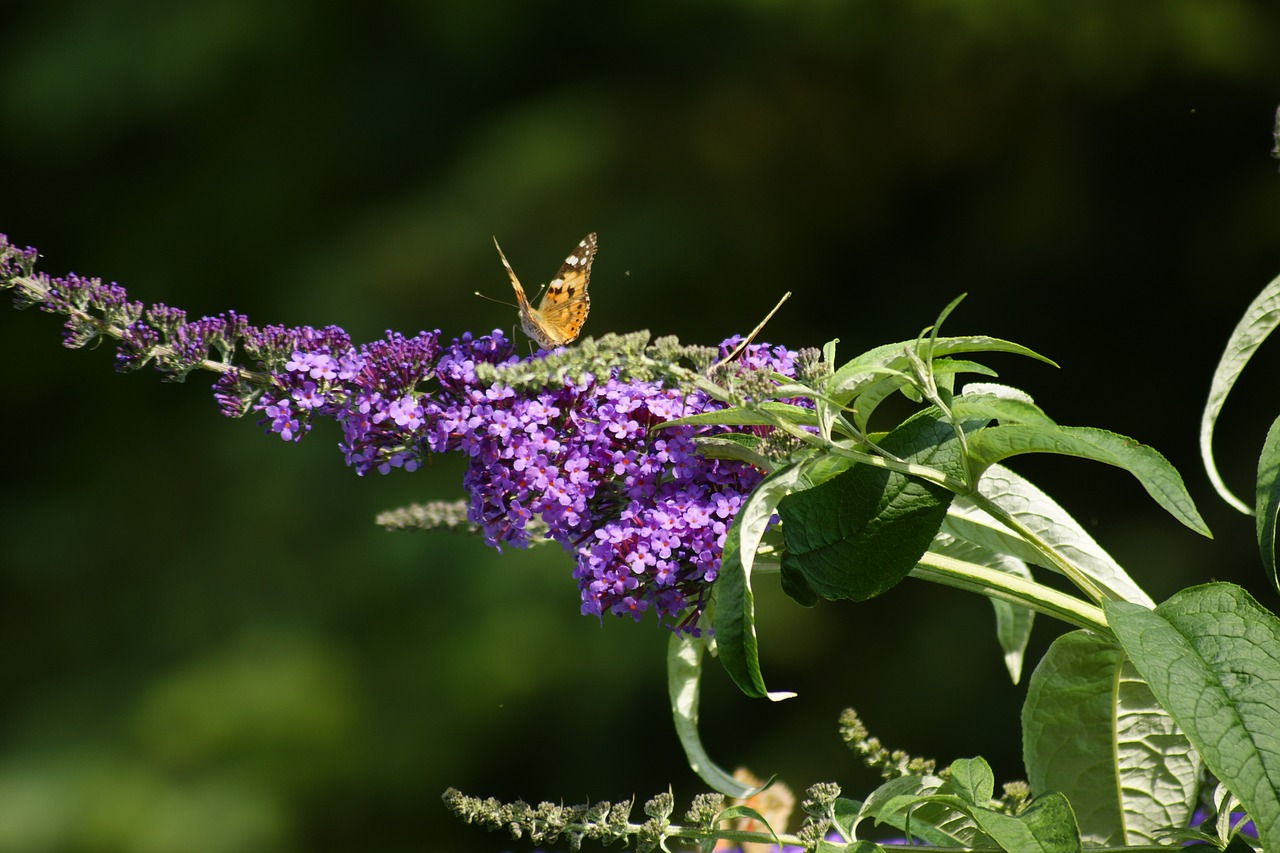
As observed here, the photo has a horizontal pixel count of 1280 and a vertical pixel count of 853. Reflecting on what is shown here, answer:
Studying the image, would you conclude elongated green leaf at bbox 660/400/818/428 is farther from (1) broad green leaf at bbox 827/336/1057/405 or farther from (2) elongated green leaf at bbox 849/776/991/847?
(2) elongated green leaf at bbox 849/776/991/847

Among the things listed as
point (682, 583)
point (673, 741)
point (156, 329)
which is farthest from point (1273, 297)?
point (673, 741)

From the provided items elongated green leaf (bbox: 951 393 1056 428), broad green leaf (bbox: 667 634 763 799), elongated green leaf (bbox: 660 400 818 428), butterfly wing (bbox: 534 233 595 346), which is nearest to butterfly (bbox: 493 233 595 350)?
butterfly wing (bbox: 534 233 595 346)

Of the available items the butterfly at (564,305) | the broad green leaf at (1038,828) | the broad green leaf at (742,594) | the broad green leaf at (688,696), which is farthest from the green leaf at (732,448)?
the butterfly at (564,305)

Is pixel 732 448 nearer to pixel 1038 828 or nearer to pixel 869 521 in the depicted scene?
pixel 869 521

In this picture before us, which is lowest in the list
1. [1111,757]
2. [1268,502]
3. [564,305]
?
[1111,757]

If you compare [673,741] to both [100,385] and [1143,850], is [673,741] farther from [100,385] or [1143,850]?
[1143,850]

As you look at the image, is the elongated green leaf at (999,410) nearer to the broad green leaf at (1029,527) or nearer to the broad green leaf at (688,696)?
A: the broad green leaf at (1029,527)

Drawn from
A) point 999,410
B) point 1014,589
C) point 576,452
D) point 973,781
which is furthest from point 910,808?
point 576,452
